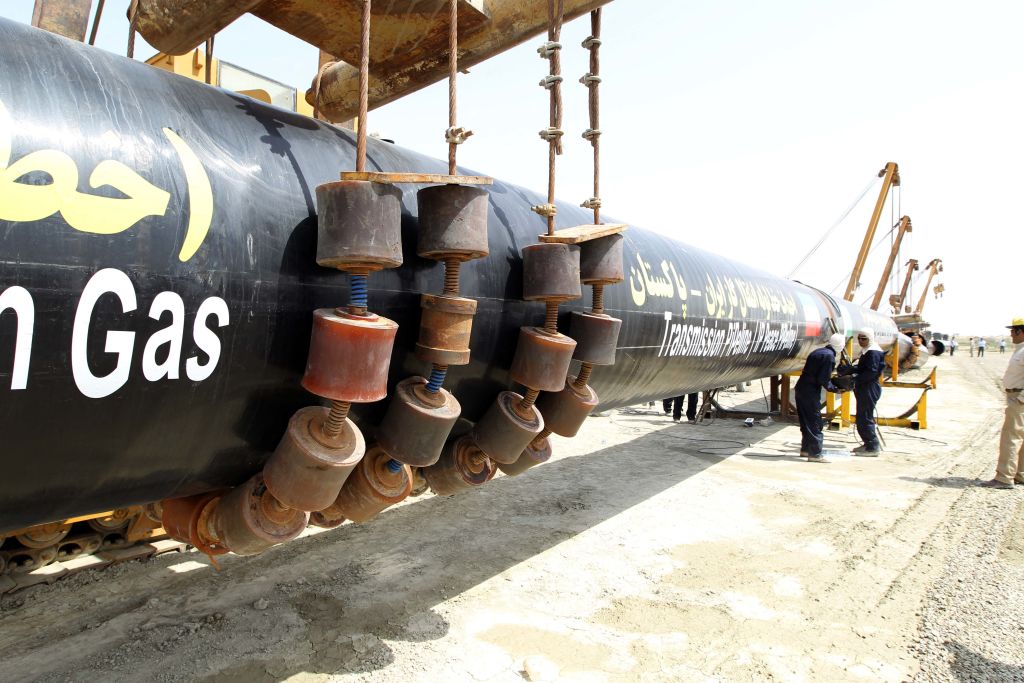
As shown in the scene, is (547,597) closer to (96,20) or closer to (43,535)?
(43,535)

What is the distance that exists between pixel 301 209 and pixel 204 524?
1151mm

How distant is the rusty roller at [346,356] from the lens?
67.7 inches

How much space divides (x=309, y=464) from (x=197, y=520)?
26.7 inches

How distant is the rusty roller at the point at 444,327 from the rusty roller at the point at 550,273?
501 mm

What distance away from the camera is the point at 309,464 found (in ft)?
5.91

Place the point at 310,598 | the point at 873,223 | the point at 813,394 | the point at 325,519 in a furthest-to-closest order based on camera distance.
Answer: the point at 873,223 < the point at 813,394 < the point at 310,598 < the point at 325,519

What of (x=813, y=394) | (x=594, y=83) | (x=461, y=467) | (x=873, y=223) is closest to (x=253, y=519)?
(x=461, y=467)

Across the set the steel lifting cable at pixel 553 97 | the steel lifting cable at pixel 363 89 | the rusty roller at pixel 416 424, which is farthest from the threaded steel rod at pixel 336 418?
the steel lifting cable at pixel 553 97

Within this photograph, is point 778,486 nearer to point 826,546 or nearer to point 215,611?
point 826,546

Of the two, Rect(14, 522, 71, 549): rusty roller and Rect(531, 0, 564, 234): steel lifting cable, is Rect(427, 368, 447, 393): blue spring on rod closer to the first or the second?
Rect(531, 0, 564, 234): steel lifting cable

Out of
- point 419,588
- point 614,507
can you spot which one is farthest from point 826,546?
point 419,588

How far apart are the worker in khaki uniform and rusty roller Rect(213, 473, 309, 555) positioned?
786 centimetres

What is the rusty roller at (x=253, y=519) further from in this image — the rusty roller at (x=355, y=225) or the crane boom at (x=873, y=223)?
the crane boom at (x=873, y=223)

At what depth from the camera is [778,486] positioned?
6832mm
